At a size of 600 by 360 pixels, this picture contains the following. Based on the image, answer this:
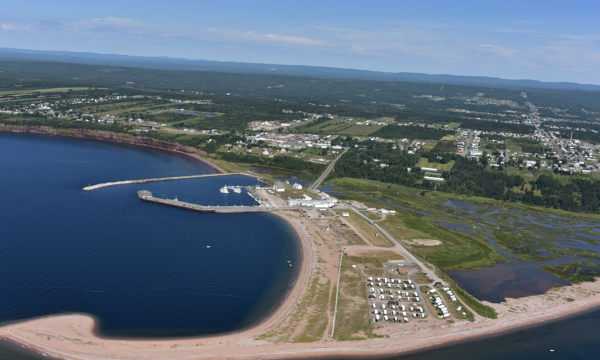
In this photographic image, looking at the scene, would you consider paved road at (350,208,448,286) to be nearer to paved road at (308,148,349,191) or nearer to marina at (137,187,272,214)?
→ marina at (137,187,272,214)

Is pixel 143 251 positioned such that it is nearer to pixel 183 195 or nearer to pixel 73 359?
pixel 73 359

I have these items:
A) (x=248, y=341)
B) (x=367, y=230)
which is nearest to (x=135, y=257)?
(x=248, y=341)

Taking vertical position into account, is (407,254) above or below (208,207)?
below

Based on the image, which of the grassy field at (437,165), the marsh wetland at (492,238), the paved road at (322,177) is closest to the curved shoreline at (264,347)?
the marsh wetland at (492,238)

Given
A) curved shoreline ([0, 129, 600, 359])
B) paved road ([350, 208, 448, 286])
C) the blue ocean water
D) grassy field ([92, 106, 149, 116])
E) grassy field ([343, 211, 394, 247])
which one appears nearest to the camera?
curved shoreline ([0, 129, 600, 359])

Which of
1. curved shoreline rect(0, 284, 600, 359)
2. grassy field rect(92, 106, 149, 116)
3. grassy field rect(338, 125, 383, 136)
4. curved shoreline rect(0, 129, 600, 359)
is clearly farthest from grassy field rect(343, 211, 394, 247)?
grassy field rect(92, 106, 149, 116)

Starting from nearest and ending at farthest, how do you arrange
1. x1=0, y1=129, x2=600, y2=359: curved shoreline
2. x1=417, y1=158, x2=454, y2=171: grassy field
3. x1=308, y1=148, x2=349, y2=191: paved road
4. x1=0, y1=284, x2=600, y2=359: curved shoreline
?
1. x1=0, y1=284, x2=600, y2=359: curved shoreline
2. x1=0, y1=129, x2=600, y2=359: curved shoreline
3. x1=308, y1=148, x2=349, y2=191: paved road
4. x1=417, y1=158, x2=454, y2=171: grassy field

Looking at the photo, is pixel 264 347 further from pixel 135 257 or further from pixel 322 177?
pixel 322 177

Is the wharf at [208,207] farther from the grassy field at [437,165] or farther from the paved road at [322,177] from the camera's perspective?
the grassy field at [437,165]

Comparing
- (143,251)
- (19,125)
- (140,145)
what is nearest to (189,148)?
(140,145)
